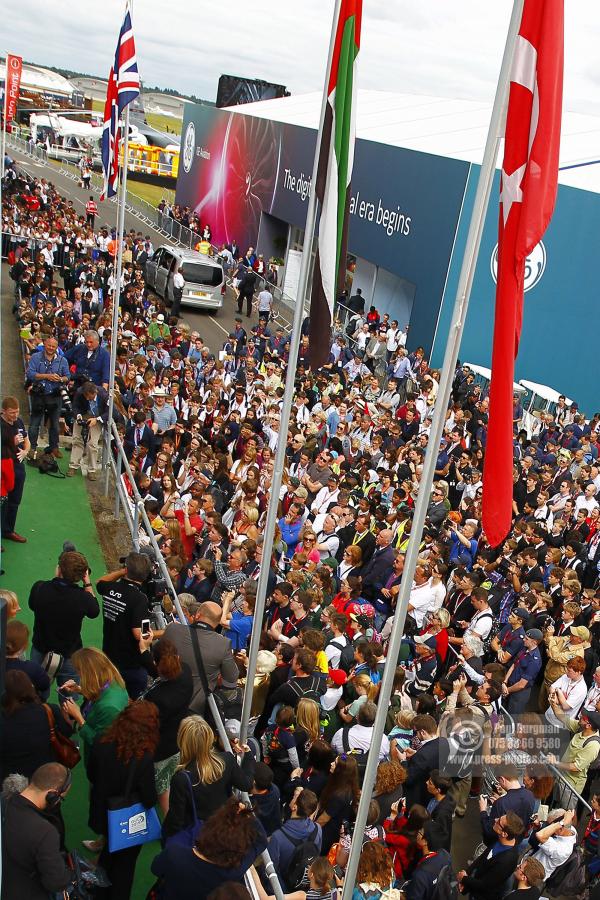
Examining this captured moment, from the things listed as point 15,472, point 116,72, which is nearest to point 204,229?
point 116,72

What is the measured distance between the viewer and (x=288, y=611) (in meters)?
7.71

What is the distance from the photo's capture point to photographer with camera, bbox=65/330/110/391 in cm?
1291

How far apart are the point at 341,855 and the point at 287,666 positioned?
5.43ft

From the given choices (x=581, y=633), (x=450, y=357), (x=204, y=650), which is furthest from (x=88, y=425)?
(x=450, y=357)

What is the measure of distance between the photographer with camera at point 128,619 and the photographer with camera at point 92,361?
22.4ft

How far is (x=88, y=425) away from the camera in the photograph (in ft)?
39.3

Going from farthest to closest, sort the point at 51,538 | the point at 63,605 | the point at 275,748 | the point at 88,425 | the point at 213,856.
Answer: the point at 88,425 < the point at 51,538 < the point at 63,605 < the point at 275,748 < the point at 213,856

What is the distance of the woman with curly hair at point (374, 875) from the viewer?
15.6ft

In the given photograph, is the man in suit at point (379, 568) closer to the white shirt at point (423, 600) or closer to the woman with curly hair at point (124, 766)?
the white shirt at point (423, 600)

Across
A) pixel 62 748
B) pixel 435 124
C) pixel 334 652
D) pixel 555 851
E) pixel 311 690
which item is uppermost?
pixel 435 124

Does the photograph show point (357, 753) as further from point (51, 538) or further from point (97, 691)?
point (51, 538)

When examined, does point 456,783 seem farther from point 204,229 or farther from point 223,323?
point 204,229

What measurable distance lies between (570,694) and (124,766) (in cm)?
425

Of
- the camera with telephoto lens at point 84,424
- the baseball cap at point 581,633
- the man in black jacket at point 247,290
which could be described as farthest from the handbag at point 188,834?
the man in black jacket at point 247,290
